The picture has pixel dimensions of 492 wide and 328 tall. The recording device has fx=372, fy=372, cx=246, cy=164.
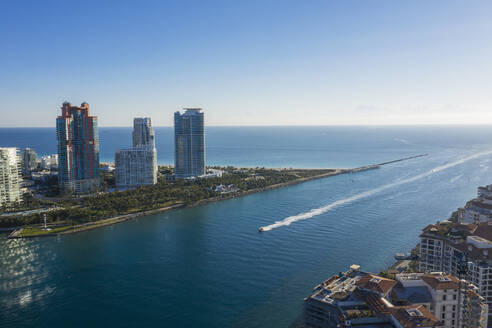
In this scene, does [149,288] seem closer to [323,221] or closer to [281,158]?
[323,221]

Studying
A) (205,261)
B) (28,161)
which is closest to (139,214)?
(205,261)

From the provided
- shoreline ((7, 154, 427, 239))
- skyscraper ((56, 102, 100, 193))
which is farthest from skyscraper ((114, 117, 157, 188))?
shoreline ((7, 154, 427, 239))

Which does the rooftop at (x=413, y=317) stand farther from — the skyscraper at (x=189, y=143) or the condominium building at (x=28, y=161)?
the condominium building at (x=28, y=161)

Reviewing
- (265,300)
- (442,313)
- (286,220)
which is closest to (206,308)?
(265,300)

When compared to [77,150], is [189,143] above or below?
above

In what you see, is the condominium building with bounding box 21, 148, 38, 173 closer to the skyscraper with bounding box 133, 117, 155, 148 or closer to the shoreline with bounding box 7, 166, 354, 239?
the skyscraper with bounding box 133, 117, 155, 148

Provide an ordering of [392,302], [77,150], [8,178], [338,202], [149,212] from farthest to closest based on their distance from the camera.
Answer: [77,150] < [338,202] < [8,178] < [149,212] < [392,302]

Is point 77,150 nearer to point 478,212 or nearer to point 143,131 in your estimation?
point 143,131
